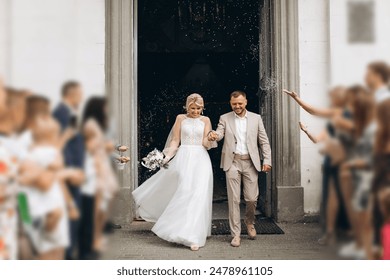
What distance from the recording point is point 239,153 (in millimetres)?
4750

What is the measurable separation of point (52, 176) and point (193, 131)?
11.0ft

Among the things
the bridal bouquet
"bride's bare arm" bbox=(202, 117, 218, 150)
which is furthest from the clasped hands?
the bridal bouquet

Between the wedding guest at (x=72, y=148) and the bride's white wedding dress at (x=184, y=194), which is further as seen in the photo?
the bride's white wedding dress at (x=184, y=194)

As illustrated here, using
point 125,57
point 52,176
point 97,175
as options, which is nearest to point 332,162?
point 97,175

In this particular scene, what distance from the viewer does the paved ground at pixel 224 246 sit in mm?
4066

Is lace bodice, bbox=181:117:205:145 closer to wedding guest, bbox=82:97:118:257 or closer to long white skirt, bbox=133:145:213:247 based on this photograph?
long white skirt, bbox=133:145:213:247

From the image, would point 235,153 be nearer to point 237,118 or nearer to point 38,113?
point 237,118

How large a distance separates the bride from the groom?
9.0 inches

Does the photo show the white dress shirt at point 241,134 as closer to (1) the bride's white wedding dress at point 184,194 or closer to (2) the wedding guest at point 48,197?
(1) the bride's white wedding dress at point 184,194

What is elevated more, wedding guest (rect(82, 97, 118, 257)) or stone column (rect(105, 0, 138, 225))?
stone column (rect(105, 0, 138, 225))

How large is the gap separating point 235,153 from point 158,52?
401 cm

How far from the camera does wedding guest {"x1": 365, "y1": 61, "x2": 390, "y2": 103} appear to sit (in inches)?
61.0

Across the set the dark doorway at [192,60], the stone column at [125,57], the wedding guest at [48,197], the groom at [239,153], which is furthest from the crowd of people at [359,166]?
the dark doorway at [192,60]
